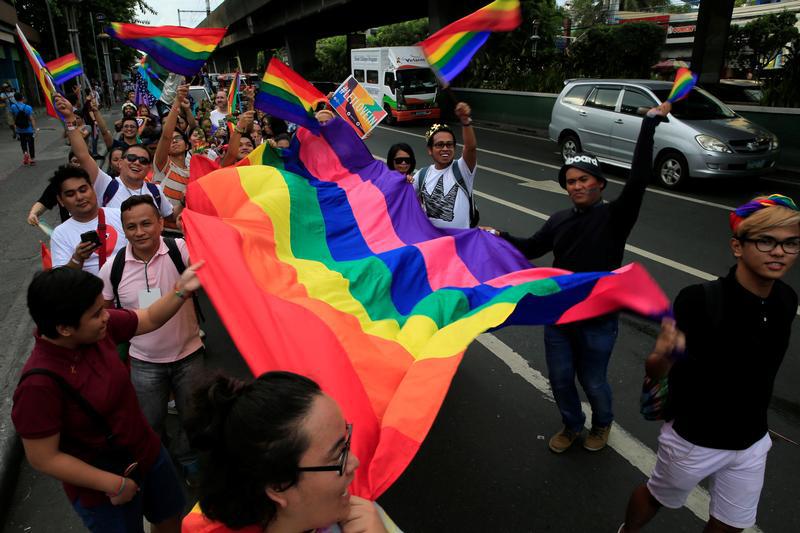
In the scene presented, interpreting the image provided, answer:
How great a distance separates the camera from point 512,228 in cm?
809

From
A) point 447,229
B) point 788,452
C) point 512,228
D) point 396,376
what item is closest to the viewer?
point 396,376

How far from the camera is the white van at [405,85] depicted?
2116 centimetres

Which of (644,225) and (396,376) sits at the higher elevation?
(396,376)

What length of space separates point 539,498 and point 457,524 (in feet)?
1.73

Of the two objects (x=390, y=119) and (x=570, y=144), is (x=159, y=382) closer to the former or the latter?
(x=570, y=144)

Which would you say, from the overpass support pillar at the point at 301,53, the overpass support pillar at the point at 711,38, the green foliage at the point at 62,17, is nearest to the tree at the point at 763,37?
the overpass support pillar at the point at 711,38

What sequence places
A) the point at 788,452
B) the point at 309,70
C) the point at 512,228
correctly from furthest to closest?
the point at 309,70, the point at 512,228, the point at 788,452

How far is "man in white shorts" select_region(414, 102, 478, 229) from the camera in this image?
4.22 metres

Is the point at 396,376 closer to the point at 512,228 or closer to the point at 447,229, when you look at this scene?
the point at 447,229

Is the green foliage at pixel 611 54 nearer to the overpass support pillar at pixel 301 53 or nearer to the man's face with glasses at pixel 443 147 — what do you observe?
the man's face with glasses at pixel 443 147

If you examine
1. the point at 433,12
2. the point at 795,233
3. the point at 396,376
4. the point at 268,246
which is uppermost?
the point at 433,12

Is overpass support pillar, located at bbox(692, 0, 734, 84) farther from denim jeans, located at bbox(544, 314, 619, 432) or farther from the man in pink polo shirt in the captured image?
the man in pink polo shirt

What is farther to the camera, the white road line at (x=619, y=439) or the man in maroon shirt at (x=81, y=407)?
the white road line at (x=619, y=439)

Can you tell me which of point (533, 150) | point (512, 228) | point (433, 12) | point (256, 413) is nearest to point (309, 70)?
point (433, 12)
